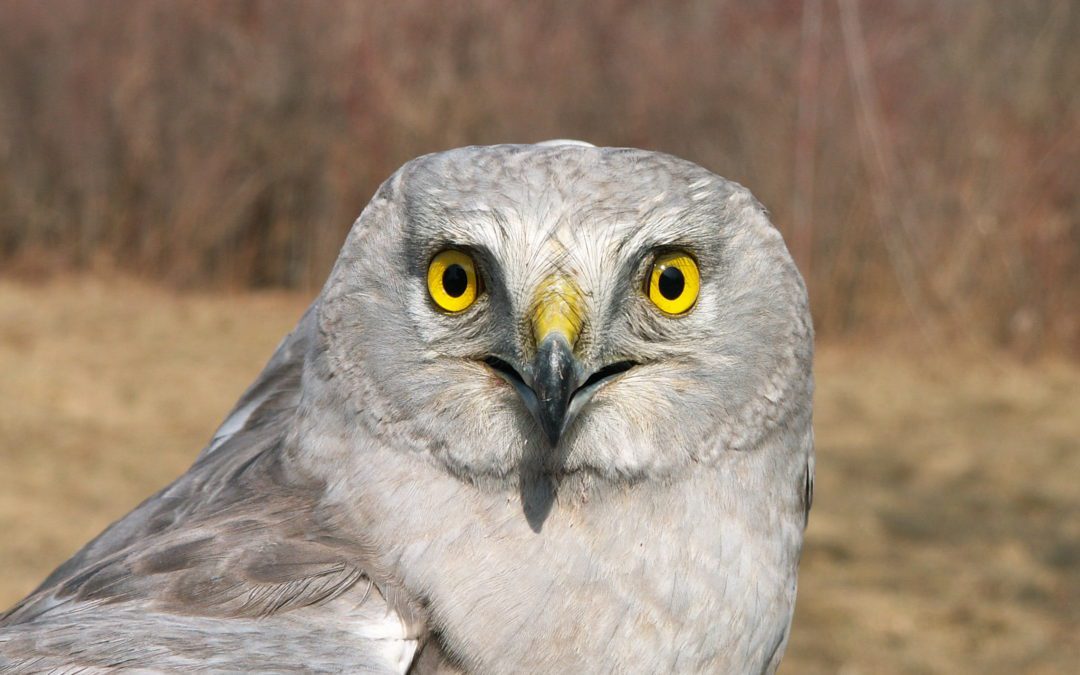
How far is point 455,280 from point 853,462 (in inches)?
309

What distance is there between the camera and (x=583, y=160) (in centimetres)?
246

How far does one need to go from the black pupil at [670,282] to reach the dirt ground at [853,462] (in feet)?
15.5

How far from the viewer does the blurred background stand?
9.87 metres

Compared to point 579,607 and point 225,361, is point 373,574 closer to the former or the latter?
point 579,607

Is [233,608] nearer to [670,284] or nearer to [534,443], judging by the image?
[534,443]

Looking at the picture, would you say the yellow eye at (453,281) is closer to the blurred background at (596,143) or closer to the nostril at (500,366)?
the nostril at (500,366)

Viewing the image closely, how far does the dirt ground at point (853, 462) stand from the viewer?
287 inches

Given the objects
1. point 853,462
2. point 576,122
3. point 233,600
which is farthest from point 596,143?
point 233,600

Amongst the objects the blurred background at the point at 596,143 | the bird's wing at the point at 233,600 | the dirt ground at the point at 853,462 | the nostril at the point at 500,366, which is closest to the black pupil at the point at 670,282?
the nostril at the point at 500,366

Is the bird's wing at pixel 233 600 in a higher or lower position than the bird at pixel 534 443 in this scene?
lower

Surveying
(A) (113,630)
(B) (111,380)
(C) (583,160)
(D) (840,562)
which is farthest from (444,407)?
(B) (111,380)

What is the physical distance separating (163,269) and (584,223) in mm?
11522

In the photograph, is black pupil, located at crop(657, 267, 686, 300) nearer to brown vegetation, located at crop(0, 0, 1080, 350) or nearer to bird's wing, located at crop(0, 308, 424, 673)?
bird's wing, located at crop(0, 308, 424, 673)

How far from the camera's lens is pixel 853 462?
32.2 ft
